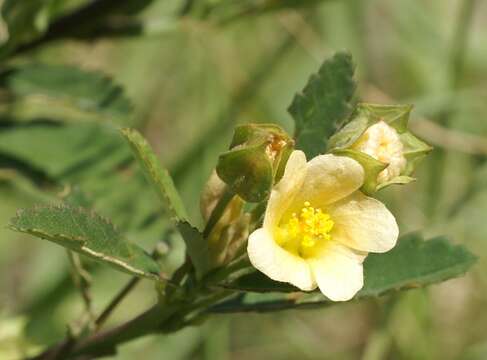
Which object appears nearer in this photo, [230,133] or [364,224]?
[364,224]

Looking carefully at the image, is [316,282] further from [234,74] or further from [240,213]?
[234,74]


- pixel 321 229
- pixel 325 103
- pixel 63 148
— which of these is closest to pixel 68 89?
pixel 63 148

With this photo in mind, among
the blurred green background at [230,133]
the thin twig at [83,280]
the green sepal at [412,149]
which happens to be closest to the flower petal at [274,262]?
the green sepal at [412,149]

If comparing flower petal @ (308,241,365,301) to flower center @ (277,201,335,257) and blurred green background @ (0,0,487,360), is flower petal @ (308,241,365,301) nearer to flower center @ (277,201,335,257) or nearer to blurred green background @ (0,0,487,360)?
flower center @ (277,201,335,257)

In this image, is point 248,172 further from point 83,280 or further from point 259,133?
point 83,280

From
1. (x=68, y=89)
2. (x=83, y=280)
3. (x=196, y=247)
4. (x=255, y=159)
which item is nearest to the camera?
(x=255, y=159)
